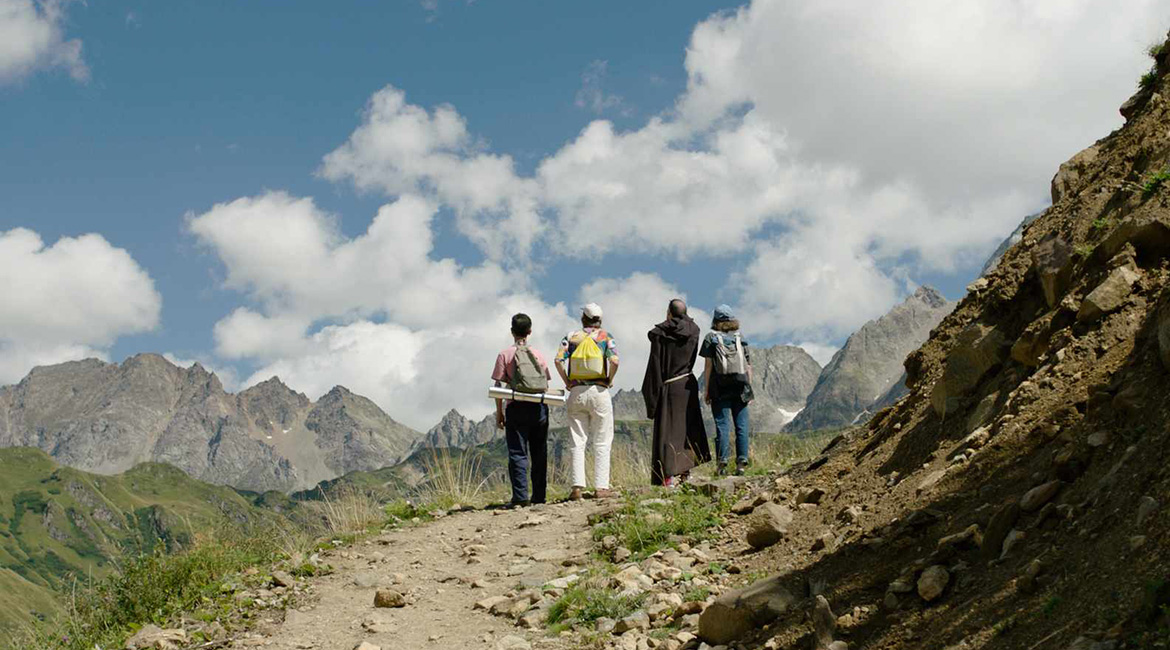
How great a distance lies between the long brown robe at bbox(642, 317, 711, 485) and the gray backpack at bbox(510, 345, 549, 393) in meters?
1.60

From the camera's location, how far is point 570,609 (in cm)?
818

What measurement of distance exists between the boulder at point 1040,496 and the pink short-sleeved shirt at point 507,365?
843 centimetres

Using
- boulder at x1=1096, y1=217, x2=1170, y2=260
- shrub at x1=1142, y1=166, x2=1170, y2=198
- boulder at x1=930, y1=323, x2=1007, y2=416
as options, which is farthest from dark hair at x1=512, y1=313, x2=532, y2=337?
shrub at x1=1142, y1=166, x2=1170, y2=198

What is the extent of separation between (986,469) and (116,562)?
8763 mm

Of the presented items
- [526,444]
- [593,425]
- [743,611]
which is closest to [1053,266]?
[743,611]

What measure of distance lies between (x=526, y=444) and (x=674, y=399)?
7.49 feet

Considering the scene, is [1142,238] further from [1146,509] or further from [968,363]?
[1146,509]

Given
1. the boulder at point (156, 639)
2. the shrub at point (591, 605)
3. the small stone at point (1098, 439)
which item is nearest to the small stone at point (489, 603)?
the shrub at point (591, 605)

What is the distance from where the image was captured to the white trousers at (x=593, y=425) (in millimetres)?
13023

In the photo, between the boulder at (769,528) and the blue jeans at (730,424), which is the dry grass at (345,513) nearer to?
the blue jeans at (730,424)

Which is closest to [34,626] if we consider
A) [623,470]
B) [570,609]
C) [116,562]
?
[116,562]

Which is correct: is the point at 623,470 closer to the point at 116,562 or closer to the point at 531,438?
the point at 531,438

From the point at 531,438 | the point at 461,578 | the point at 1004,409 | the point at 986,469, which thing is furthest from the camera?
the point at 531,438

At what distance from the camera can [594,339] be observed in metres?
13.1
